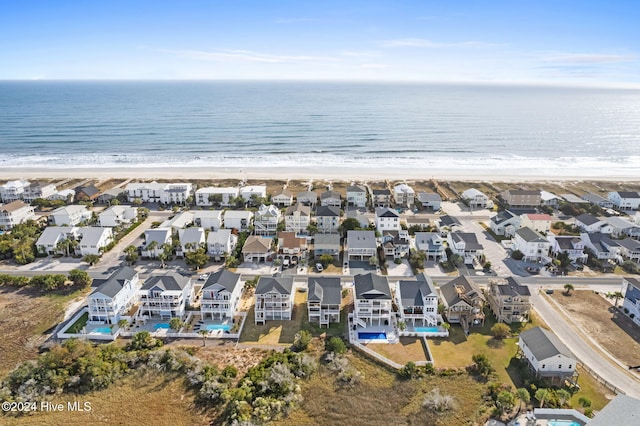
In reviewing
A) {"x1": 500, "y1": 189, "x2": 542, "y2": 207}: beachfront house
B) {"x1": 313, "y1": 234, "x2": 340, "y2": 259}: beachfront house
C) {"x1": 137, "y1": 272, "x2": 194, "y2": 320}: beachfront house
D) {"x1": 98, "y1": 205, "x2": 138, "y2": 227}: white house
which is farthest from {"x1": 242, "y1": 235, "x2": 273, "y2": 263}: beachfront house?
{"x1": 500, "y1": 189, "x2": 542, "y2": 207}: beachfront house

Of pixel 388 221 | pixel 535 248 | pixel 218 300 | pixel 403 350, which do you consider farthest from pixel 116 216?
pixel 535 248

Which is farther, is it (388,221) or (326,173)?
(326,173)

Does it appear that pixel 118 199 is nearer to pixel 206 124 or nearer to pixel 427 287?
pixel 427 287

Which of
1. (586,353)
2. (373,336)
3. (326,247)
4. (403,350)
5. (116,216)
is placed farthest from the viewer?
(116,216)

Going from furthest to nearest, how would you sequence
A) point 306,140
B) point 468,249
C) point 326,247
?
point 306,140 < point 326,247 < point 468,249

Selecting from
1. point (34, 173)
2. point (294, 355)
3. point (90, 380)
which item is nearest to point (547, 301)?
point (294, 355)

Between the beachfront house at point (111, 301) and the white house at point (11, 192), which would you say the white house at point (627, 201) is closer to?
the beachfront house at point (111, 301)

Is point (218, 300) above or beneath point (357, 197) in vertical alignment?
beneath

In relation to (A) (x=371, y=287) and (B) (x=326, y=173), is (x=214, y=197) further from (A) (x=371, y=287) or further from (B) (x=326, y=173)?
(A) (x=371, y=287)
